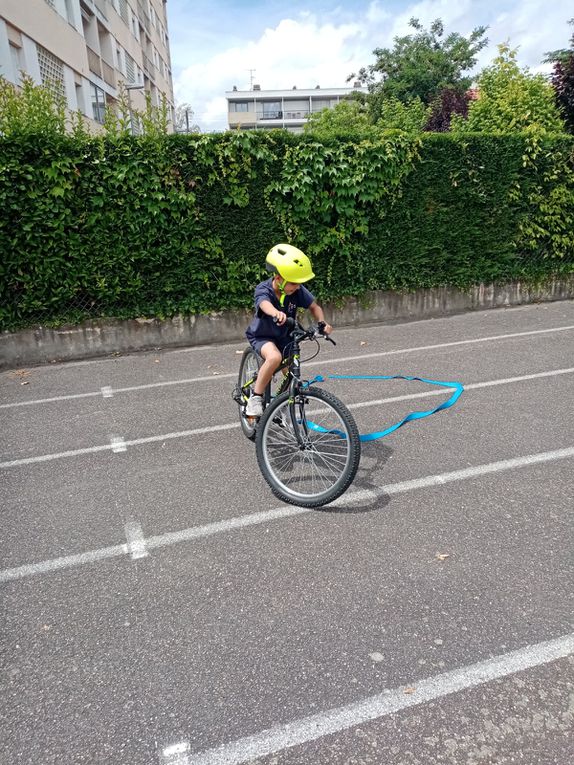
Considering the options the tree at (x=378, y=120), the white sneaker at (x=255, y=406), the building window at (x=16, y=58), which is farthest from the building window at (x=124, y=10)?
the white sneaker at (x=255, y=406)

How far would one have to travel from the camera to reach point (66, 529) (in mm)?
3727

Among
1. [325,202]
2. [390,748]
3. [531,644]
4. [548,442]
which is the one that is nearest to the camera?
[390,748]

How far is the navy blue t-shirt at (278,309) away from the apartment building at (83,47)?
17.0 ft

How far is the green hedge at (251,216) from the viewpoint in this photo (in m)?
8.05

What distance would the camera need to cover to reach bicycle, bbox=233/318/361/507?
368 centimetres

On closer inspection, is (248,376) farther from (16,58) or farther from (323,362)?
(16,58)

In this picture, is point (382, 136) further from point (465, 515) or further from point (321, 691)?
point (321, 691)

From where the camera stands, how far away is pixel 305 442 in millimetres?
4008

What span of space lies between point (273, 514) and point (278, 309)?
1683mm

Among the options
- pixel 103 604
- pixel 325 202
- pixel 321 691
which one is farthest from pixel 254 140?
pixel 321 691

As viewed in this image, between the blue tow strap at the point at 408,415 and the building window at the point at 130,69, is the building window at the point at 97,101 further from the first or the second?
the blue tow strap at the point at 408,415

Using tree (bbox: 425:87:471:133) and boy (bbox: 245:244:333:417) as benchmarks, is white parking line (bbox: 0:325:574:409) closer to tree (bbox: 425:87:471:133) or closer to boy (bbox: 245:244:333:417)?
boy (bbox: 245:244:333:417)

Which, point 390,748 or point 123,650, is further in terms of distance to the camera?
point 123,650

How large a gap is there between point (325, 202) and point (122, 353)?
14.5 feet
